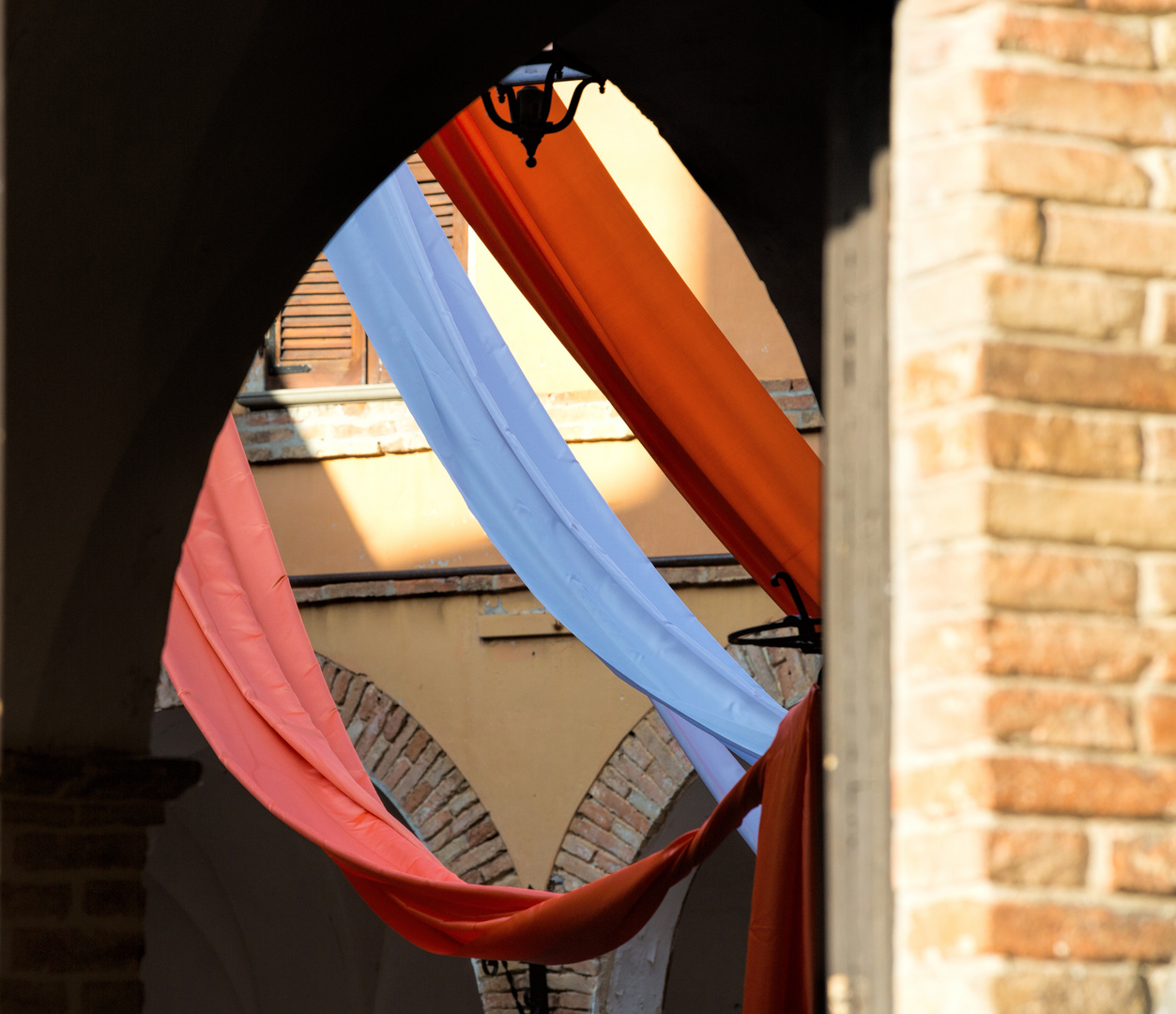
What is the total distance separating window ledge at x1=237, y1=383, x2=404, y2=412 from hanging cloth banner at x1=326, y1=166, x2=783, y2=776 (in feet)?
9.01

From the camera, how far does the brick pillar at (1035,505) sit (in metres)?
1.22

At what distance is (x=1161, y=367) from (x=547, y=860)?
17.4ft

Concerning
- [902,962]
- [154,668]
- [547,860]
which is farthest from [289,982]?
[902,962]

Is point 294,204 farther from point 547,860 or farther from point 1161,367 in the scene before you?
point 547,860

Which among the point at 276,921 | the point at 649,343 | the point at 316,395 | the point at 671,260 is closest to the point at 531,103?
the point at 649,343

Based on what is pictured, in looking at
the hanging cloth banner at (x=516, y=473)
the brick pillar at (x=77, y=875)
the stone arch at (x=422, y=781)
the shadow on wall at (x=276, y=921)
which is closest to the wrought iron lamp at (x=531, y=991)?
the stone arch at (x=422, y=781)

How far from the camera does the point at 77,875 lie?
8.44 ft

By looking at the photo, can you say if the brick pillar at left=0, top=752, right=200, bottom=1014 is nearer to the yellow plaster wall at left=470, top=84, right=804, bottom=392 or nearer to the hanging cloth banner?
the hanging cloth banner

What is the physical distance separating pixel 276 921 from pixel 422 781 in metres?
1.61

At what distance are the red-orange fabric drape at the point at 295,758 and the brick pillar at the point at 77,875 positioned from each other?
3.40 ft

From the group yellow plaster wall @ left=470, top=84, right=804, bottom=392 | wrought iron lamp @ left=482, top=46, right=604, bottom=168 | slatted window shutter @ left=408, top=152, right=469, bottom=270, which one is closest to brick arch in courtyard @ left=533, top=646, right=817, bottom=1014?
yellow plaster wall @ left=470, top=84, right=804, bottom=392

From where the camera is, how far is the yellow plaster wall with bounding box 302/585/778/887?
20.9 feet

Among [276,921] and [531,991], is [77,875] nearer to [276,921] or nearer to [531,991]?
[531,991]

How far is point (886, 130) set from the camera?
146 centimetres
